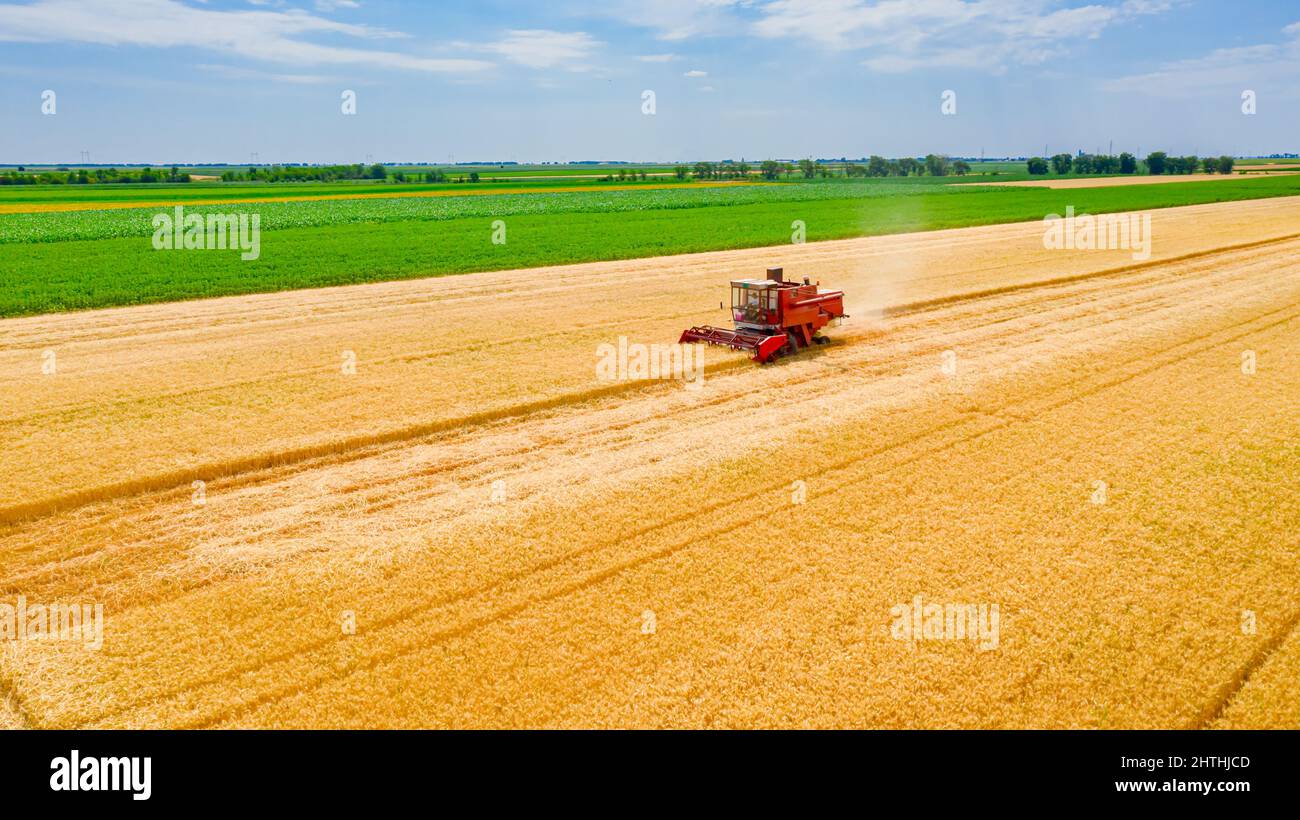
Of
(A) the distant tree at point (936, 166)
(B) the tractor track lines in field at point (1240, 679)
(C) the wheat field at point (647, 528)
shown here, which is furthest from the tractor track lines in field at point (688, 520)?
(A) the distant tree at point (936, 166)

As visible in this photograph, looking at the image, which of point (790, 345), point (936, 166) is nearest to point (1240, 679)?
point (790, 345)

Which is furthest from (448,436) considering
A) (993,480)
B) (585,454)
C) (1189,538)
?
(1189,538)

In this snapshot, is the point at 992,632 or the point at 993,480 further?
the point at 993,480

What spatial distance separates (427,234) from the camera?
4603 centimetres

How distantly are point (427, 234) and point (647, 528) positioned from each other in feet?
129

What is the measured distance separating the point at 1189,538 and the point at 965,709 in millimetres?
4981

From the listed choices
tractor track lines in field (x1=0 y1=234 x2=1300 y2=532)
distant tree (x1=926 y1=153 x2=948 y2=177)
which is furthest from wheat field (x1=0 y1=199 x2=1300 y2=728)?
distant tree (x1=926 y1=153 x2=948 y2=177)

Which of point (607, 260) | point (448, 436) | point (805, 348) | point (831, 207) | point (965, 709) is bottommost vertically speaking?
point (965, 709)

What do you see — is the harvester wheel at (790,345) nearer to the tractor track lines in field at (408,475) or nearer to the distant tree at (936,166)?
the tractor track lines in field at (408,475)

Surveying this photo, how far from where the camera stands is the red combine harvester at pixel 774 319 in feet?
61.7

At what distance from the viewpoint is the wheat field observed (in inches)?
289

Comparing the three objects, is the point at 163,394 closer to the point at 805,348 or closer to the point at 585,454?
the point at 585,454

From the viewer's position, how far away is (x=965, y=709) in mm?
7055

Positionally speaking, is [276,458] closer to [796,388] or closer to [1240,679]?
[796,388]
